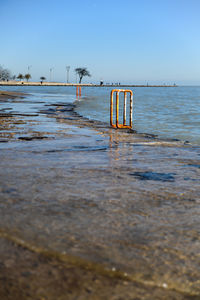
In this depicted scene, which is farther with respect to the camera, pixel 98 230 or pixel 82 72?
pixel 82 72

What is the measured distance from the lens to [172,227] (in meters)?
2.78

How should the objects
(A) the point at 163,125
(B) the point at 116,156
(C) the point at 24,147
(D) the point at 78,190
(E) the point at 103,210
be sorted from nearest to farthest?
(E) the point at 103,210
(D) the point at 78,190
(B) the point at 116,156
(C) the point at 24,147
(A) the point at 163,125

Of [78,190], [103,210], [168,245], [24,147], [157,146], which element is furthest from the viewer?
[157,146]

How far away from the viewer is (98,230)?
265 centimetres

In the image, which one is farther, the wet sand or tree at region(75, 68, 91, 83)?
tree at region(75, 68, 91, 83)

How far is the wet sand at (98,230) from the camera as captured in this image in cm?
188

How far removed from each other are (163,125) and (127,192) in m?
11.6

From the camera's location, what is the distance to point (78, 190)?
3.75 meters

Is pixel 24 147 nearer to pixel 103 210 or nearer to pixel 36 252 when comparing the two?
pixel 103 210

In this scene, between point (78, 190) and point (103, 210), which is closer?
point (103, 210)

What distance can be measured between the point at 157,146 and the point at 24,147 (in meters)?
3.28

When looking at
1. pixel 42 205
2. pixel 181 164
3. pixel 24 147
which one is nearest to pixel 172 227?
pixel 42 205

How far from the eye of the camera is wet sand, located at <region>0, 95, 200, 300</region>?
1885 millimetres

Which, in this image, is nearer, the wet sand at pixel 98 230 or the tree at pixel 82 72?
the wet sand at pixel 98 230
